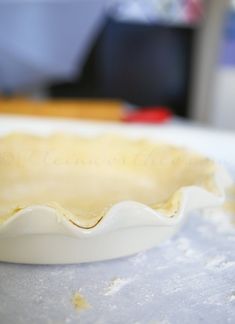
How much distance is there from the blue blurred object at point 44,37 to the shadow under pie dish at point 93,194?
142 cm

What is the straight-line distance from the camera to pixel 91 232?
33 cm

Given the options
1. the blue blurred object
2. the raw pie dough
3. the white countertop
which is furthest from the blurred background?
the white countertop

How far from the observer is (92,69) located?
2080mm

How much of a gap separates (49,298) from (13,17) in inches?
68.9

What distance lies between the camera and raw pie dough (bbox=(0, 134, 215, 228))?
1.56ft

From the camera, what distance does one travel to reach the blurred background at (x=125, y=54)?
1.91 metres

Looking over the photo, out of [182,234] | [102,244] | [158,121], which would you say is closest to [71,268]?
[102,244]

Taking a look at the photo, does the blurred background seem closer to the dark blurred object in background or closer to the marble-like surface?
the dark blurred object in background

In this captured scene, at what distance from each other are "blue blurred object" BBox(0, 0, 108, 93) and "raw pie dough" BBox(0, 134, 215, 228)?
55.9 inches

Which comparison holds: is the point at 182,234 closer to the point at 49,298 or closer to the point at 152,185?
the point at 152,185

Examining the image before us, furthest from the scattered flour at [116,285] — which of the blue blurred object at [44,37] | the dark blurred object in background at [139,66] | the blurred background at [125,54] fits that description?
the dark blurred object in background at [139,66]

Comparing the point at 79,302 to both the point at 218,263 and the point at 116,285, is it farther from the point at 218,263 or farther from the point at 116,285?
→ the point at 218,263

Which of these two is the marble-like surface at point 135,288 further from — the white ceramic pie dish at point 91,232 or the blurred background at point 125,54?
the blurred background at point 125,54

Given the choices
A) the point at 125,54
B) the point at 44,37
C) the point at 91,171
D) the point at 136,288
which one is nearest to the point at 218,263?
the point at 136,288
